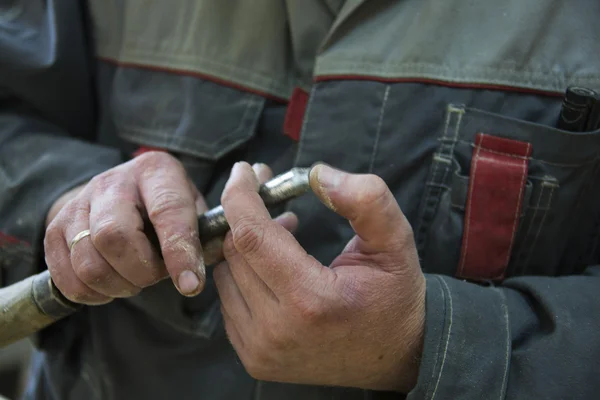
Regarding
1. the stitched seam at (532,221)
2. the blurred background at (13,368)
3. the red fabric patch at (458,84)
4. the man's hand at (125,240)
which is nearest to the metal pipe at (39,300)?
the man's hand at (125,240)

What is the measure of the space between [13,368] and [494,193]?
1778 millimetres

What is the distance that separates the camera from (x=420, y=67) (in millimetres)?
696

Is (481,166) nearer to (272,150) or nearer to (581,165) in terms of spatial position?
(581,165)

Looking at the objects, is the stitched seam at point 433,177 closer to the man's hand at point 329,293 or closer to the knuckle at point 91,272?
the man's hand at point 329,293

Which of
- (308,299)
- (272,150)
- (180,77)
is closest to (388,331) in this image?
(308,299)

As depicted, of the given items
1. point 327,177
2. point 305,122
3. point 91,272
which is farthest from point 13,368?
point 327,177

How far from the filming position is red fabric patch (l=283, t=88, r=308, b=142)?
0.79 m

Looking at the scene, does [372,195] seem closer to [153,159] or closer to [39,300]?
[153,159]

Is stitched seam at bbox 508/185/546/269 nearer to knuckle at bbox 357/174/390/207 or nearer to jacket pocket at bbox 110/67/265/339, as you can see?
knuckle at bbox 357/174/390/207

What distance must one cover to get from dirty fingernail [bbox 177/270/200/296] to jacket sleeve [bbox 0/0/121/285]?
0.32 m

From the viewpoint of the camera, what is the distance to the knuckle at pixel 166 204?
63 centimetres

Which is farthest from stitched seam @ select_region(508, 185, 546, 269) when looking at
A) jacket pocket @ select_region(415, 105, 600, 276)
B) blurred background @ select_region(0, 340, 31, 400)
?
blurred background @ select_region(0, 340, 31, 400)

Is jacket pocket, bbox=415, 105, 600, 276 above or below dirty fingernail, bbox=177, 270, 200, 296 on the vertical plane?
above

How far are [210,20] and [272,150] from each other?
211 mm
